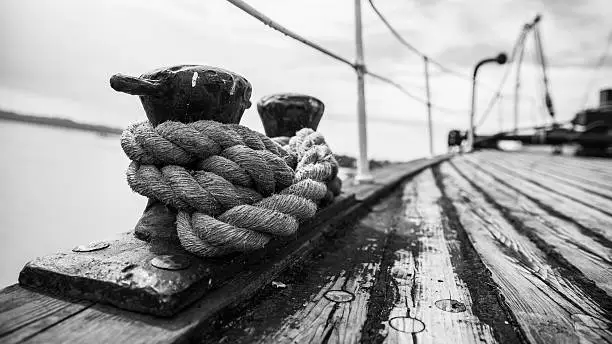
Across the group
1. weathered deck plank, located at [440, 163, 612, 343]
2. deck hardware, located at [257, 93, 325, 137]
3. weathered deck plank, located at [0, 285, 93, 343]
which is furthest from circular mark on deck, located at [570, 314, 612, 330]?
deck hardware, located at [257, 93, 325, 137]

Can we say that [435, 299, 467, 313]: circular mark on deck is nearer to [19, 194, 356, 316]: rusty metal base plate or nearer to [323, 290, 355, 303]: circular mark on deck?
[323, 290, 355, 303]: circular mark on deck

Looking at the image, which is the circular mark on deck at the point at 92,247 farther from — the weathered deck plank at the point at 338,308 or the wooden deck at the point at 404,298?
the weathered deck plank at the point at 338,308

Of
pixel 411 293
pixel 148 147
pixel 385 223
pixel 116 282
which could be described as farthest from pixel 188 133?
pixel 385 223

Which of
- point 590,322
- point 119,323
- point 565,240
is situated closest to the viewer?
point 119,323

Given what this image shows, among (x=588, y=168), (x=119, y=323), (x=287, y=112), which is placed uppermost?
(x=287, y=112)

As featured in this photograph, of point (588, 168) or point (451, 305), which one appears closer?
point (451, 305)

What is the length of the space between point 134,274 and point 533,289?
94cm

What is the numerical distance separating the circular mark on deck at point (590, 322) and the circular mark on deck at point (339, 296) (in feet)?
1.53

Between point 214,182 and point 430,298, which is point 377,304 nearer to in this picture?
point 430,298

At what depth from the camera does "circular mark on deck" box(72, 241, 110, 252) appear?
0.88 metres

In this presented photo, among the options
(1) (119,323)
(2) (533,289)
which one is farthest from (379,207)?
(1) (119,323)

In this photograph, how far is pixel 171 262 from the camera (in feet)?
2.67

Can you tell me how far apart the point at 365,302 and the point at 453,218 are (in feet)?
3.56

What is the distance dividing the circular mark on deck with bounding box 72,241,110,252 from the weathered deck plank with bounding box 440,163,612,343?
37.1 inches
